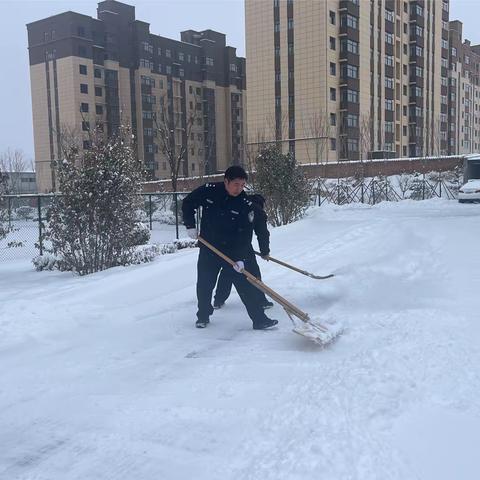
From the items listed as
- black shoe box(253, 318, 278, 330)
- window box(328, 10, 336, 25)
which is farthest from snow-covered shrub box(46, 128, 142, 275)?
window box(328, 10, 336, 25)

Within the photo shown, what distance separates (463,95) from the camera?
84.3 m

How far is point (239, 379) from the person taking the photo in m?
4.06

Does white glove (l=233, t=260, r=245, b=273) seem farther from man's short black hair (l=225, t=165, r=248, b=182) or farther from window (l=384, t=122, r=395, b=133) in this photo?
window (l=384, t=122, r=395, b=133)

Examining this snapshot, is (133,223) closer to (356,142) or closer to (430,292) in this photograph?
(430,292)

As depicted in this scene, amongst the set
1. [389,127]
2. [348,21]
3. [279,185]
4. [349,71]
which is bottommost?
[279,185]

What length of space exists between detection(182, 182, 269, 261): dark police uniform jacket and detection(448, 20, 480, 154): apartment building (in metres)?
76.7

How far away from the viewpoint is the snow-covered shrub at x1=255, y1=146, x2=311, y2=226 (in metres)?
16.0

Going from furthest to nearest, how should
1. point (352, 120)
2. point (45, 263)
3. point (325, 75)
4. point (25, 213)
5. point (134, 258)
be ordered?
point (352, 120), point (325, 75), point (25, 213), point (45, 263), point (134, 258)

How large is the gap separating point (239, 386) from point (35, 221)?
1295cm

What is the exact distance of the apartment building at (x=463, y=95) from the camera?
7712cm

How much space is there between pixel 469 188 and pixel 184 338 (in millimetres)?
22584

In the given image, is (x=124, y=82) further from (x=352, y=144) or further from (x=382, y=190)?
(x=382, y=190)

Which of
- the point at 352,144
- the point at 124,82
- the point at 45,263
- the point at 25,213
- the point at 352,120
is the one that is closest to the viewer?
the point at 45,263

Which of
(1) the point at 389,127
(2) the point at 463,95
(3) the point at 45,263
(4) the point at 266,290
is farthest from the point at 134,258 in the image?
(2) the point at 463,95
